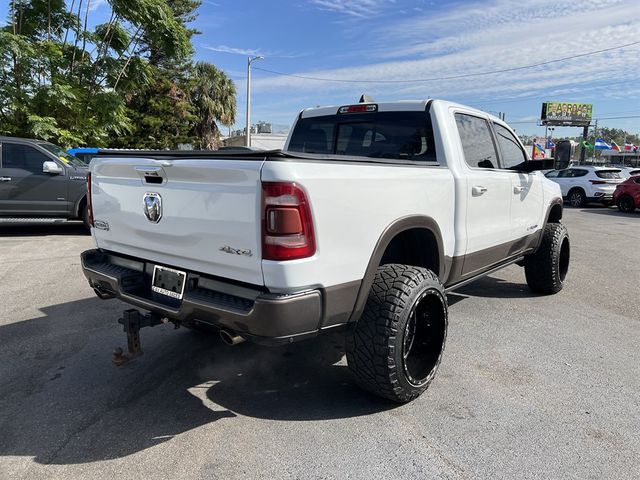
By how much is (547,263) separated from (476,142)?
216 centimetres

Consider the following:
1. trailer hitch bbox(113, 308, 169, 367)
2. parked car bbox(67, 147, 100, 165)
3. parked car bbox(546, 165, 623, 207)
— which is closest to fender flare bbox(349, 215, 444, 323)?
trailer hitch bbox(113, 308, 169, 367)

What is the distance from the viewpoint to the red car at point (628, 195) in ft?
54.8

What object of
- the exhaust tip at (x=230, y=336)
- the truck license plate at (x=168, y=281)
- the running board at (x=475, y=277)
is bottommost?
the exhaust tip at (x=230, y=336)

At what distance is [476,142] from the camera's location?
13.7 feet

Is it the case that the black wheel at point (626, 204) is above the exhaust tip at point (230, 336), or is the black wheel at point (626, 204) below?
above

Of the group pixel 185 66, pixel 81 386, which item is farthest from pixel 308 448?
pixel 185 66

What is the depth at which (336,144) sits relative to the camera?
4.45 m

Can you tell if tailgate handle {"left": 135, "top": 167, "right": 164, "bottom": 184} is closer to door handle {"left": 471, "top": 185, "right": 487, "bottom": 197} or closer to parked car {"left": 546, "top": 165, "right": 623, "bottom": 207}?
door handle {"left": 471, "top": 185, "right": 487, "bottom": 197}

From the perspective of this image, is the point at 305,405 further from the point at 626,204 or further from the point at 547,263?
the point at 626,204

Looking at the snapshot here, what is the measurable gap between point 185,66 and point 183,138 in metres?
5.00

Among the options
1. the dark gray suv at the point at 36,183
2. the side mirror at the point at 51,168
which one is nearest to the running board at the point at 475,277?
the dark gray suv at the point at 36,183

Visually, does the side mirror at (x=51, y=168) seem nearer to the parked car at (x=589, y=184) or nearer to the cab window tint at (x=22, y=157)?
the cab window tint at (x=22, y=157)

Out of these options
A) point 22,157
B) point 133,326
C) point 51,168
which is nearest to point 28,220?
point 51,168

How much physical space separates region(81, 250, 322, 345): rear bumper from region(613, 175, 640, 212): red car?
17.9 m
